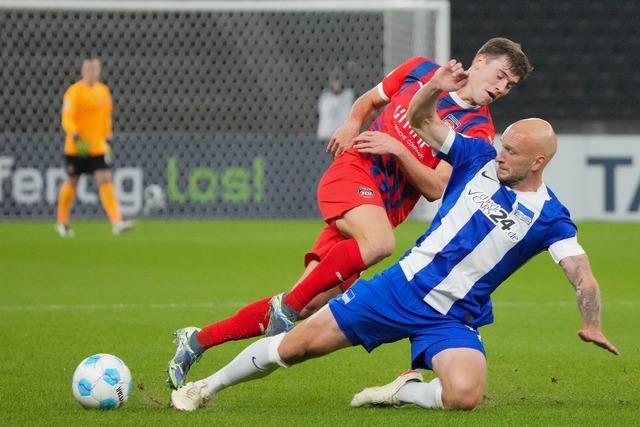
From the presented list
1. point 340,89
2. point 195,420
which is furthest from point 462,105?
point 340,89

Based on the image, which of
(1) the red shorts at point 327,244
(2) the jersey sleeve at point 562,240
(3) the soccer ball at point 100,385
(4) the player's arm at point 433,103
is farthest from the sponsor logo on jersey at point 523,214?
(3) the soccer ball at point 100,385

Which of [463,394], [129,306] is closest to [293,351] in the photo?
[463,394]

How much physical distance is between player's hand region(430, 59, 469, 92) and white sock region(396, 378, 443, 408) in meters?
1.24

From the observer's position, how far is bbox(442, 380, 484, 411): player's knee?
18.4ft

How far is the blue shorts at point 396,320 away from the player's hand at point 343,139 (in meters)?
1.15

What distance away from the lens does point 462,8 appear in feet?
65.8

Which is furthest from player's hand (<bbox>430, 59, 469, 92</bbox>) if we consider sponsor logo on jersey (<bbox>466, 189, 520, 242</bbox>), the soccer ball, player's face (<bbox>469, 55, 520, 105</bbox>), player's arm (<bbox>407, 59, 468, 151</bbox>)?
the soccer ball

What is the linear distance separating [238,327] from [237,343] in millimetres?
1884

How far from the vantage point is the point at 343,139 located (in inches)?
268

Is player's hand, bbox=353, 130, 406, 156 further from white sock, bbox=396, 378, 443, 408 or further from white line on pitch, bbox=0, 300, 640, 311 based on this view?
white line on pitch, bbox=0, 300, 640, 311

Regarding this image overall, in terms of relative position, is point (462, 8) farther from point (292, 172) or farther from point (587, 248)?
point (587, 248)

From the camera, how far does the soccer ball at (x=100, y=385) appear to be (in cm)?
579

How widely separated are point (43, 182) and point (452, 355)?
41.0ft

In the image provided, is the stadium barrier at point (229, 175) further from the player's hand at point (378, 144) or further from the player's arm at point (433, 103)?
the player's arm at point (433, 103)
